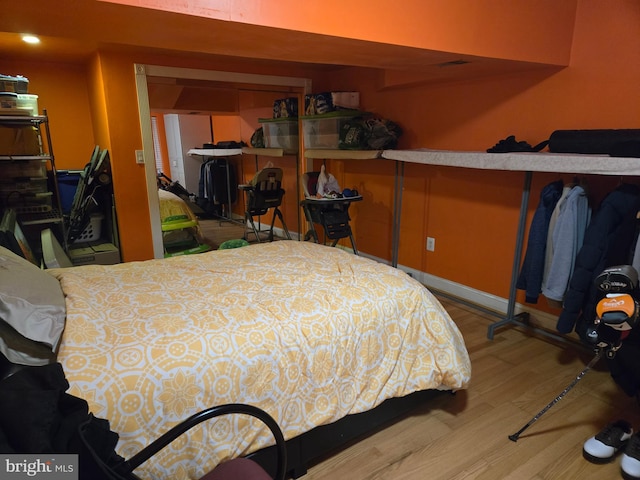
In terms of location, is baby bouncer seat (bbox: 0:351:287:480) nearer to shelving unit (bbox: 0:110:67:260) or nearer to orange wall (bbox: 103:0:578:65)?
orange wall (bbox: 103:0:578:65)

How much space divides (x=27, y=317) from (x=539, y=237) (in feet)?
8.38

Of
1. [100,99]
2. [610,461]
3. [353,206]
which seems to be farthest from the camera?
[353,206]

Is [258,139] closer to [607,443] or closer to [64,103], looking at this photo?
[64,103]

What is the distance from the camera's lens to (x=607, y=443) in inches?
67.5

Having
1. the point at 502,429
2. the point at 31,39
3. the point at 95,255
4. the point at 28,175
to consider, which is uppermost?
the point at 31,39

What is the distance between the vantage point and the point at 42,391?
2.85 ft

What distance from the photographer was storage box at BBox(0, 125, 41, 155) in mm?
3068

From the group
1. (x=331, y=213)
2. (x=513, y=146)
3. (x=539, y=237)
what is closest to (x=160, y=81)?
(x=331, y=213)

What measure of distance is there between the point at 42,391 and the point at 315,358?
35.8 inches

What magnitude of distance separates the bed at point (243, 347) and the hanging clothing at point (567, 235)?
0.82 metres

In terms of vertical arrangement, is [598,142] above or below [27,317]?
above

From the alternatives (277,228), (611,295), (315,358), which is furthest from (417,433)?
(277,228)

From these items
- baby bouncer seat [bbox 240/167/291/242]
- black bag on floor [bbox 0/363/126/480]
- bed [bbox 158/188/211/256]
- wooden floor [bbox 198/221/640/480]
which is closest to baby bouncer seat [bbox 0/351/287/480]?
black bag on floor [bbox 0/363/126/480]

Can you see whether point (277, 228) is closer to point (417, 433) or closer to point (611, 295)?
point (417, 433)
